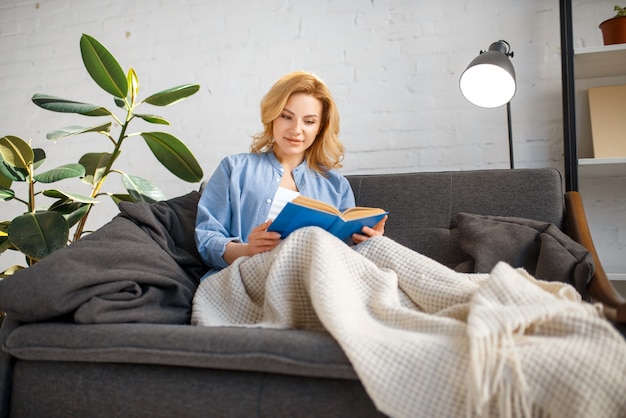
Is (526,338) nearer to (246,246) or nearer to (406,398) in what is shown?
(406,398)

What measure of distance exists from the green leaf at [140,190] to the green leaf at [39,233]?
359 mm

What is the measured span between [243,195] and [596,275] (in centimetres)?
110

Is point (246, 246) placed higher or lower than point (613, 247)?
higher

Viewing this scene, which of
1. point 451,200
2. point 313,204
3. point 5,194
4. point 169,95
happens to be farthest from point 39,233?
point 451,200

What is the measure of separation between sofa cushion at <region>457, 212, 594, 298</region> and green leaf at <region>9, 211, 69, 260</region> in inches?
50.2

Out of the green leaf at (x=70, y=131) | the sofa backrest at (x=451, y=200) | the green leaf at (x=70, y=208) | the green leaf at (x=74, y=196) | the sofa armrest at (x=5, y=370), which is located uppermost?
the green leaf at (x=70, y=131)

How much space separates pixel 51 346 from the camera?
53.7 inches

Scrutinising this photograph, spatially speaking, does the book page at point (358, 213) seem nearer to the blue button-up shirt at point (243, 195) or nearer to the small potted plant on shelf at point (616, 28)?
the blue button-up shirt at point (243, 195)

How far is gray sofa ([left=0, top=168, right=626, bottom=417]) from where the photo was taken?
1200 mm

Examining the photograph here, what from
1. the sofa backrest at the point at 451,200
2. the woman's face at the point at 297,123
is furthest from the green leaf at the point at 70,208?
the sofa backrest at the point at 451,200

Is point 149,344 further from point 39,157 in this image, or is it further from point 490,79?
point 490,79

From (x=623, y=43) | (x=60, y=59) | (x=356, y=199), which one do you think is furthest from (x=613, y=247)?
(x=60, y=59)

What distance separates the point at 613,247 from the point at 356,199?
1.11 meters

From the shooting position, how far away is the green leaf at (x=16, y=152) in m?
2.17
